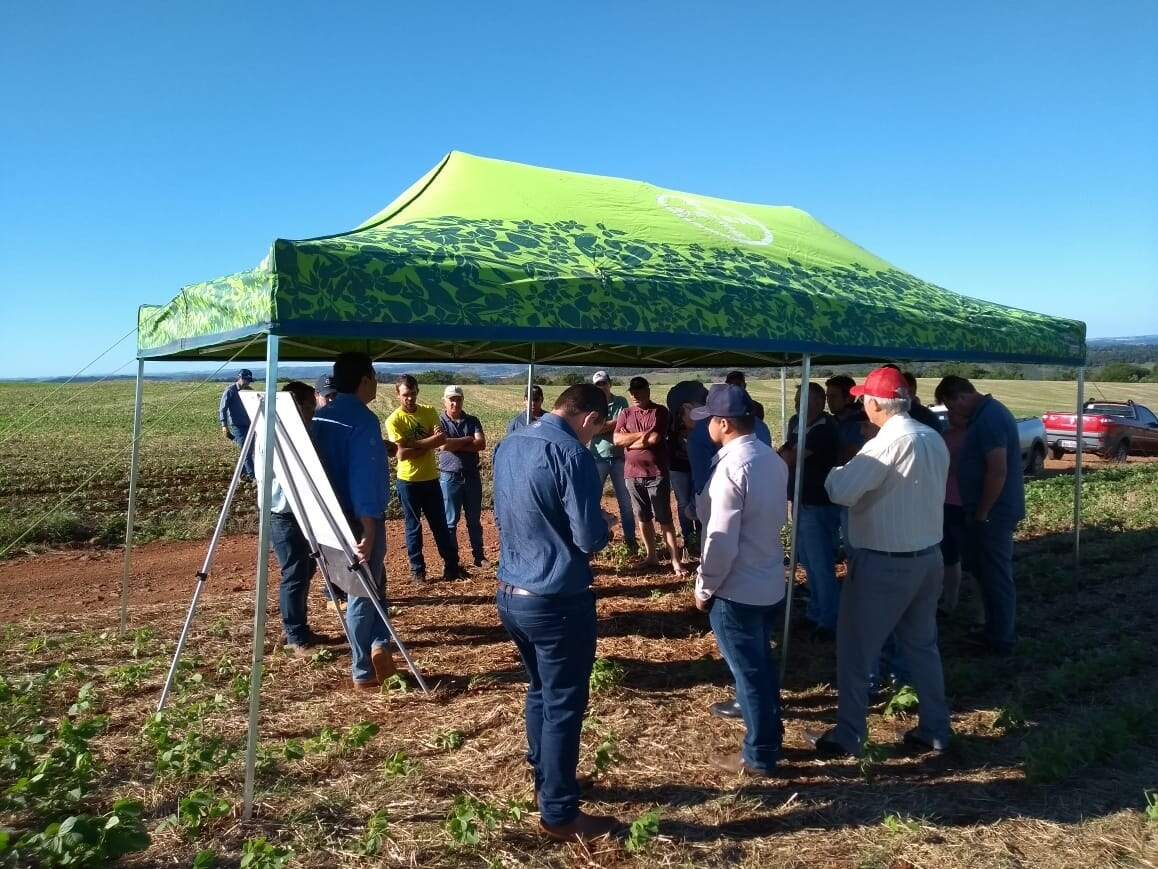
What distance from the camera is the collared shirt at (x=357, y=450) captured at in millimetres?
4355

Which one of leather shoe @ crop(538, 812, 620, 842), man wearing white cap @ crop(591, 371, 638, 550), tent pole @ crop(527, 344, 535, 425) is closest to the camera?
leather shoe @ crop(538, 812, 620, 842)

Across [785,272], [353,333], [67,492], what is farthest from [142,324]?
[67,492]

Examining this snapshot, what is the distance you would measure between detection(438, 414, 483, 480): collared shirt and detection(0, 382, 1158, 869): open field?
1087 mm

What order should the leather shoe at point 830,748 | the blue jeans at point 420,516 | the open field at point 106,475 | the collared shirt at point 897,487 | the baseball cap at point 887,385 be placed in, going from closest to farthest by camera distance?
the collared shirt at point 897,487 < the baseball cap at point 887,385 < the leather shoe at point 830,748 < the blue jeans at point 420,516 < the open field at point 106,475

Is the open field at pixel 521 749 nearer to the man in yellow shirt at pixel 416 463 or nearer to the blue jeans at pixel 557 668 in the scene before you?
the blue jeans at pixel 557 668

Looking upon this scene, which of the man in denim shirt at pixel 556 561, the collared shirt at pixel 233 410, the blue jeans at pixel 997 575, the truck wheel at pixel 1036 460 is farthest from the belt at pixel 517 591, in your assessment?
the truck wheel at pixel 1036 460

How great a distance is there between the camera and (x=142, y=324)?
18.0 ft

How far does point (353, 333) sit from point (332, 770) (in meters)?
2.05

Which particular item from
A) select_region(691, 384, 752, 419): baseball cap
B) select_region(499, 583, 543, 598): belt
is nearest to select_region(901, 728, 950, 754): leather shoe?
select_region(691, 384, 752, 419): baseball cap

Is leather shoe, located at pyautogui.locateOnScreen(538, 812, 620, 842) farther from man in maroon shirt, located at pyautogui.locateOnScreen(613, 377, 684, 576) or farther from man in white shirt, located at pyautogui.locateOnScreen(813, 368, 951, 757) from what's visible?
man in maroon shirt, located at pyautogui.locateOnScreen(613, 377, 684, 576)

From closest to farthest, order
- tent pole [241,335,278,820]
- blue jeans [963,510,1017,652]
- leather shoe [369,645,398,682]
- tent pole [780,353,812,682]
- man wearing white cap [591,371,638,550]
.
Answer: tent pole [241,335,278,820], tent pole [780,353,812,682], leather shoe [369,645,398,682], blue jeans [963,510,1017,652], man wearing white cap [591,371,638,550]

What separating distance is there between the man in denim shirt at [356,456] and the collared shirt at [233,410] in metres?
2.74

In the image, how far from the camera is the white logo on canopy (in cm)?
564

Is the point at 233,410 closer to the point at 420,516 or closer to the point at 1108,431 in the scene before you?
the point at 420,516
